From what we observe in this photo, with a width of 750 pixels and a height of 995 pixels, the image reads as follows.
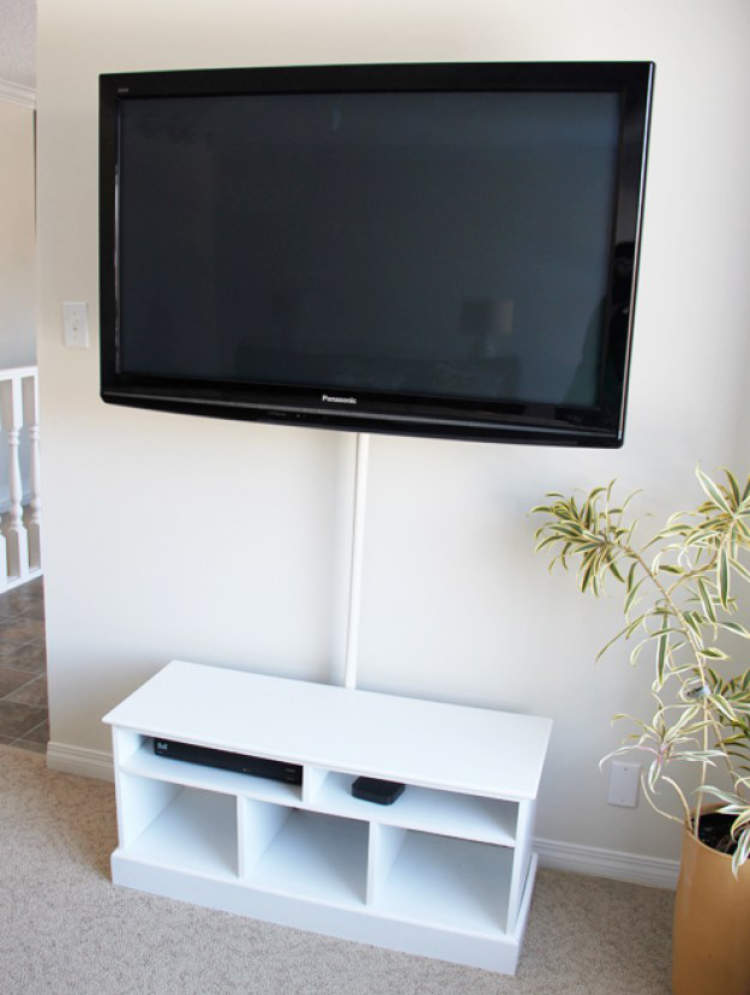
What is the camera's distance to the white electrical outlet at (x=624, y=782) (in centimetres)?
229

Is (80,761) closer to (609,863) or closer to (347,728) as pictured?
(347,728)

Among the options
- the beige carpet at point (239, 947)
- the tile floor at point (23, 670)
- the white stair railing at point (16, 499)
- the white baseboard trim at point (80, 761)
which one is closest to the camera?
the beige carpet at point (239, 947)

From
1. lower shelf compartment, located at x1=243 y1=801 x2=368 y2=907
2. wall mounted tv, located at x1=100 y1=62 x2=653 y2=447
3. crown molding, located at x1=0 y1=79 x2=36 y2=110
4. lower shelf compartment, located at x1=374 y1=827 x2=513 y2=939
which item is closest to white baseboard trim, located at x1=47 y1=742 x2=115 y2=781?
lower shelf compartment, located at x1=243 y1=801 x2=368 y2=907

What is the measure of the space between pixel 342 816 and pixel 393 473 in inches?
31.5

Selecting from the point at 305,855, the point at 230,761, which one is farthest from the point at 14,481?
the point at 305,855

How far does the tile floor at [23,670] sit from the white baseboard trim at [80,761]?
0.35 ft

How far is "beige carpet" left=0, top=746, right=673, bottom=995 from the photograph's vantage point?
1.97m

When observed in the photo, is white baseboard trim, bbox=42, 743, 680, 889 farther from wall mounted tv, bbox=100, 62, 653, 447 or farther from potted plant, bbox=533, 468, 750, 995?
wall mounted tv, bbox=100, 62, 653, 447

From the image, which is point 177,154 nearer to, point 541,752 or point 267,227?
point 267,227

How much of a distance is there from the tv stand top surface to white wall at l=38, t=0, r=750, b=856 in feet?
Result: 0.42

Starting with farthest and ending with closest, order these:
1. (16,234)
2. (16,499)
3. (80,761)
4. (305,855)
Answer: (16,234) → (16,499) → (80,761) → (305,855)

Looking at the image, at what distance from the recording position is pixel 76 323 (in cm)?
247

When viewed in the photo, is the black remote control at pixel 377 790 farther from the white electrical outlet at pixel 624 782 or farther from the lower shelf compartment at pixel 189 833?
the white electrical outlet at pixel 624 782

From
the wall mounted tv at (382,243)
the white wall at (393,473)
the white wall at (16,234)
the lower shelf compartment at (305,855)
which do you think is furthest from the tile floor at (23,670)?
the white wall at (16,234)
